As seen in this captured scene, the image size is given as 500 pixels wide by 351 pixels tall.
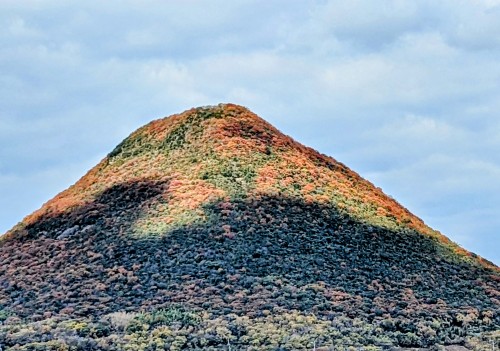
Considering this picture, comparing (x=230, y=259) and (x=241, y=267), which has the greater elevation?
(x=230, y=259)

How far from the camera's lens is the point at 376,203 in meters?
42.8

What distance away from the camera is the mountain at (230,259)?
28.5m

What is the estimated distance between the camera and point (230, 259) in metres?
34.8

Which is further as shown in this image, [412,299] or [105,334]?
[412,299]

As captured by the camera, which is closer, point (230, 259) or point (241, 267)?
point (241, 267)

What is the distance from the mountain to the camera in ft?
93.5

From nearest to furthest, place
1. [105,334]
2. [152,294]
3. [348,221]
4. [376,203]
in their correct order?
[105,334], [152,294], [348,221], [376,203]

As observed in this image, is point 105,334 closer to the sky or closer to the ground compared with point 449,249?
closer to the ground

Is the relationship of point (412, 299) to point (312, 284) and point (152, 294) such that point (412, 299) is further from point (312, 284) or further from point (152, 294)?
point (152, 294)

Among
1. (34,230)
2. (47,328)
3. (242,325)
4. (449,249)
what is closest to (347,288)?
(242,325)

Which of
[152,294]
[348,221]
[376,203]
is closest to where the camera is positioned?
[152,294]

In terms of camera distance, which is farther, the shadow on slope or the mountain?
the shadow on slope

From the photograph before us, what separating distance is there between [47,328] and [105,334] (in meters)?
2.27

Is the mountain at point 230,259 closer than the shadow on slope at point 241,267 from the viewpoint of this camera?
Yes
